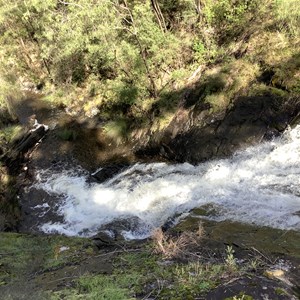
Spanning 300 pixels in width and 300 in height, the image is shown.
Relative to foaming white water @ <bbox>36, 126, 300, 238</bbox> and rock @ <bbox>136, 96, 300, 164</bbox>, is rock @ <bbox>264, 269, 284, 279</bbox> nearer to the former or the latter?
foaming white water @ <bbox>36, 126, 300, 238</bbox>

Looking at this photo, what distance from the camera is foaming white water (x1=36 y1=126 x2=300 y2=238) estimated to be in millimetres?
8270

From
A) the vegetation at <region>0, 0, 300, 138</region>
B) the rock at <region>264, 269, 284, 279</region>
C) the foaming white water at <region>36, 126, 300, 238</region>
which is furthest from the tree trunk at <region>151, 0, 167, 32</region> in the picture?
the rock at <region>264, 269, 284, 279</region>

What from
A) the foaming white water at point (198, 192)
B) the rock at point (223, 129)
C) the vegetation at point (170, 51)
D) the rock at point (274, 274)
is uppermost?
the vegetation at point (170, 51)

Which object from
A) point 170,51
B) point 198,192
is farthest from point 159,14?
point 198,192

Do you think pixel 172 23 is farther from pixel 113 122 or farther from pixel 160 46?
pixel 113 122

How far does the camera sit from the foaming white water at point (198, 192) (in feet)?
27.1

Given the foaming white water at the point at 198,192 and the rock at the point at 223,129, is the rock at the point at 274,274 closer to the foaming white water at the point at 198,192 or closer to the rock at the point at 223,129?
the foaming white water at the point at 198,192

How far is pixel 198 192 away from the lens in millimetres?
10117

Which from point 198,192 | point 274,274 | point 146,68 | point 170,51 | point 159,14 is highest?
point 159,14

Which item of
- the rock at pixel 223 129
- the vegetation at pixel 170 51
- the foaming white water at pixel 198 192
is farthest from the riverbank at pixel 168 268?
the vegetation at pixel 170 51

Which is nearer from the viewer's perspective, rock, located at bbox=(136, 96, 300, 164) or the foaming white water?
the foaming white water

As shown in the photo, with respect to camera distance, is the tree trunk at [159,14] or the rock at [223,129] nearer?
the rock at [223,129]

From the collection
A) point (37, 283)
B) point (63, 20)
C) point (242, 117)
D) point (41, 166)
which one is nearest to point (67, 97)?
point (63, 20)

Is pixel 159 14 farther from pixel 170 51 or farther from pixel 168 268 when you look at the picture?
pixel 168 268
